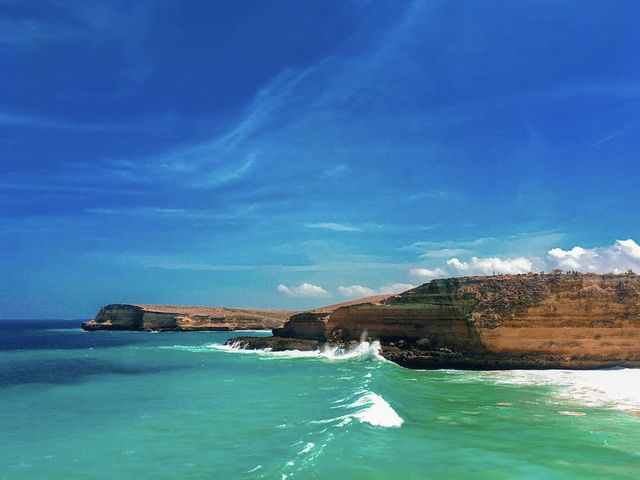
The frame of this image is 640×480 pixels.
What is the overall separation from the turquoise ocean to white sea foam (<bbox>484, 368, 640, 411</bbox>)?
0.39ft

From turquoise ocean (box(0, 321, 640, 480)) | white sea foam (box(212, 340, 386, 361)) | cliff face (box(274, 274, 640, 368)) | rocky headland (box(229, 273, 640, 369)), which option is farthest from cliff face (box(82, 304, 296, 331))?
turquoise ocean (box(0, 321, 640, 480))

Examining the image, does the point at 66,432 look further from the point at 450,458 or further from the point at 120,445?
the point at 450,458

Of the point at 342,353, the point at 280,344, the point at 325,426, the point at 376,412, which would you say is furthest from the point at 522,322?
the point at 280,344

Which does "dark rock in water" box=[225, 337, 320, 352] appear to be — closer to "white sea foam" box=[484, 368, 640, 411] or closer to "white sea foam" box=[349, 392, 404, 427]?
"white sea foam" box=[484, 368, 640, 411]

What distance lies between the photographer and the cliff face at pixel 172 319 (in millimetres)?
118625

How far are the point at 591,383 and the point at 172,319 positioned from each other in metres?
106

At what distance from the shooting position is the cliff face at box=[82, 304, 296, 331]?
118625 mm

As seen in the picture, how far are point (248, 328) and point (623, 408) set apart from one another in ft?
378

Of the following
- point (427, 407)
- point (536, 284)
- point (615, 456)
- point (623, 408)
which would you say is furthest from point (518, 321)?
point (615, 456)

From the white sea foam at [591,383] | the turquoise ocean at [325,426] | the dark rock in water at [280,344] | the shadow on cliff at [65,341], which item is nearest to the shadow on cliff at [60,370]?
the turquoise ocean at [325,426]

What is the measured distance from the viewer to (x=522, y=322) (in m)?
35.8

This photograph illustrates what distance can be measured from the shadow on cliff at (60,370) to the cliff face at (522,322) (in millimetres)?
21718

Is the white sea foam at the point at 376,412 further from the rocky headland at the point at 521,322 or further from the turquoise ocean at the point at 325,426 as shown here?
the rocky headland at the point at 521,322

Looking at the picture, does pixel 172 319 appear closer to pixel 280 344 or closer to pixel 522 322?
pixel 280 344
